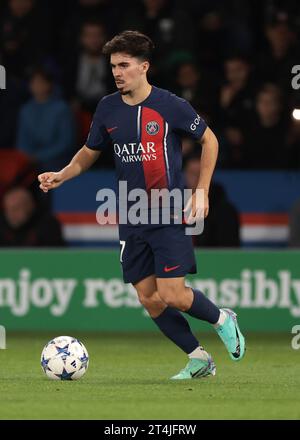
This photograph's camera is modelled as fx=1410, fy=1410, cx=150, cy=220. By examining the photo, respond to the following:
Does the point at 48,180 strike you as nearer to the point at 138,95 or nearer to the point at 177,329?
the point at 138,95

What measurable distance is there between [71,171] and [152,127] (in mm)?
572

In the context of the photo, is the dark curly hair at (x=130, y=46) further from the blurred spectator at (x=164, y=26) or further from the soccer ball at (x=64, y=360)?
the blurred spectator at (x=164, y=26)

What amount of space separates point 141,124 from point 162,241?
699 mm

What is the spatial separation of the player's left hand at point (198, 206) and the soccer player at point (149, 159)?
5.7 inches

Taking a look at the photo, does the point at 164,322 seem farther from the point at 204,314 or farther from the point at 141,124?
the point at 141,124

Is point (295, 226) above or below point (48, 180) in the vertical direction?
below

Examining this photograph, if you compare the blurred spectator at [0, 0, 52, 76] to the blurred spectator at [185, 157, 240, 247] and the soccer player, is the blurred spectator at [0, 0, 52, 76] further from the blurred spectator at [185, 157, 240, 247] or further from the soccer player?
the soccer player

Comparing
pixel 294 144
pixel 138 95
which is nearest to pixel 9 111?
pixel 294 144

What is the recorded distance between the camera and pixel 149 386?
812cm

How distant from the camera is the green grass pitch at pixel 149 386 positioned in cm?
698

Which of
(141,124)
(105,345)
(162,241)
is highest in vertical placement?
(141,124)

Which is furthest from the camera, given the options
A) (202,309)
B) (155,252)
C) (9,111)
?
(9,111)
